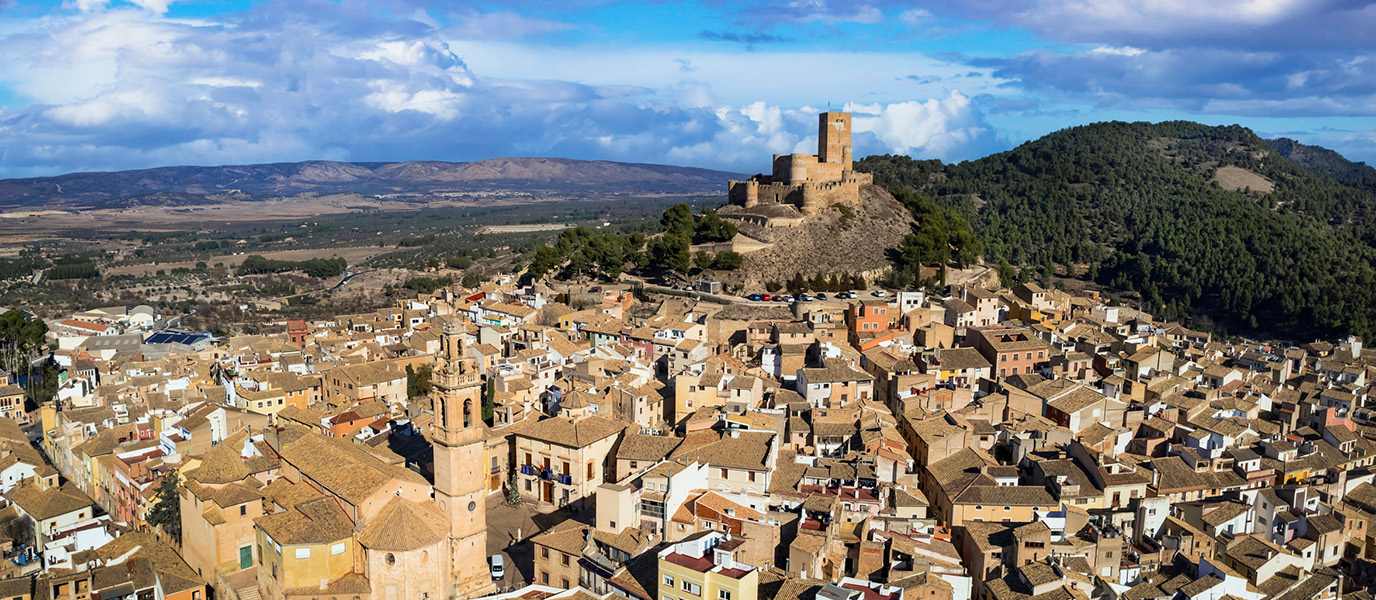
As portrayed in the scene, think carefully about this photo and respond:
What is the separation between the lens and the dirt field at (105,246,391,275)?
8869cm

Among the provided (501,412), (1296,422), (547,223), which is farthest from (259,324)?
(547,223)

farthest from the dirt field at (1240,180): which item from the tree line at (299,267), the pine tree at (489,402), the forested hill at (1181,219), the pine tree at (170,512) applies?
the pine tree at (170,512)

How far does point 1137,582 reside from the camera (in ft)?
65.6

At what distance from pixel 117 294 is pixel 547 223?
76.6 meters

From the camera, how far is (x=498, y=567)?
19.8 meters

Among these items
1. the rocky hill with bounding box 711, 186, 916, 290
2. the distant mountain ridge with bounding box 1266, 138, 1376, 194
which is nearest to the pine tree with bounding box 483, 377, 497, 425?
the rocky hill with bounding box 711, 186, 916, 290

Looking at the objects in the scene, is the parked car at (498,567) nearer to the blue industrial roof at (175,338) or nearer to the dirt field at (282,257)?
the blue industrial roof at (175,338)

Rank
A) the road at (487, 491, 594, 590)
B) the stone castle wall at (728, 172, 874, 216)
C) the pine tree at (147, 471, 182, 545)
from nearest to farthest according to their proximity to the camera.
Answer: the road at (487, 491, 594, 590)
the pine tree at (147, 471, 182, 545)
the stone castle wall at (728, 172, 874, 216)

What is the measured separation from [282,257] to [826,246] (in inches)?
2895

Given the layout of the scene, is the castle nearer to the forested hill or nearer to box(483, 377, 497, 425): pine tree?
the forested hill

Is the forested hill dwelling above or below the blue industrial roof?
above

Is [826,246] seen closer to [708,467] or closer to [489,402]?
[489,402]

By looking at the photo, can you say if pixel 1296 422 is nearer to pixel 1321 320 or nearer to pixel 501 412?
pixel 501 412

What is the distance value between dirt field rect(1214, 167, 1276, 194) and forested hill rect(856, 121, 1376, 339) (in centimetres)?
20
